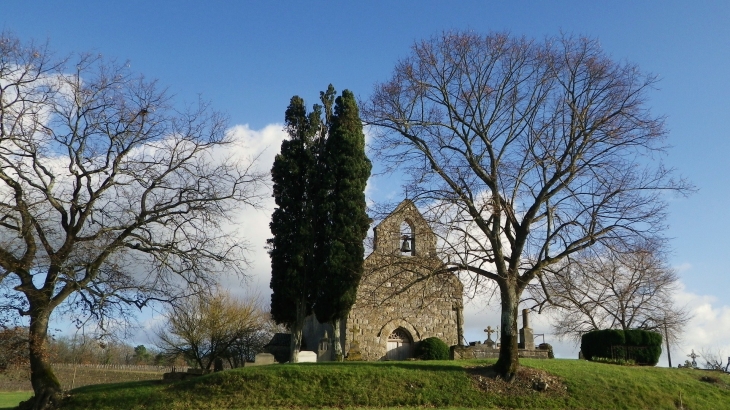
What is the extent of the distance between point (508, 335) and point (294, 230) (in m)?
11.0

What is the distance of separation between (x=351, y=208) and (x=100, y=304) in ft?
39.7

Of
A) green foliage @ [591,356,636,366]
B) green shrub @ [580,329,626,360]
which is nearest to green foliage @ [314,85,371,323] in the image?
green shrub @ [580,329,626,360]

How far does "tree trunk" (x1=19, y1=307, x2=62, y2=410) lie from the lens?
17.8 meters

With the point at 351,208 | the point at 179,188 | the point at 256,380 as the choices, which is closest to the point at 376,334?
the point at 351,208

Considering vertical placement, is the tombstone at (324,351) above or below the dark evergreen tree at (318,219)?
below

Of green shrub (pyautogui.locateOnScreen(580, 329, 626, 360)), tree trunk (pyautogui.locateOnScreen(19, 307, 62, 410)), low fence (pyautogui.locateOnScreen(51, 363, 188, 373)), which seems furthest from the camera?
low fence (pyautogui.locateOnScreen(51, 363, 188, 373))

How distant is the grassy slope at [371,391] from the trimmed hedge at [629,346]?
4037 mm

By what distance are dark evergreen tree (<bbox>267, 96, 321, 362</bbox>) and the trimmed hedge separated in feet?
38.9

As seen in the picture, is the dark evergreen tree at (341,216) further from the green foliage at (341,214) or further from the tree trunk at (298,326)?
the tree trunk at (298,326)

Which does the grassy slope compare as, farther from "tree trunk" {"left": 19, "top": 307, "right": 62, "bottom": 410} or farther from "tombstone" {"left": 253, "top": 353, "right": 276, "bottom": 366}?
"tombstone" {"left": 253, "top": 353, "right": 276, "bottom": 366}

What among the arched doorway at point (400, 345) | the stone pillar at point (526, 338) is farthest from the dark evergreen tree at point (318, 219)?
the stone pillar at point (526, 338)

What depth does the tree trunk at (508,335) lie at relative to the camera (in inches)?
777

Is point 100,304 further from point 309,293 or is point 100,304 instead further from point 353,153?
point 353,153

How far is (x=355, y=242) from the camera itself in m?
26.4
